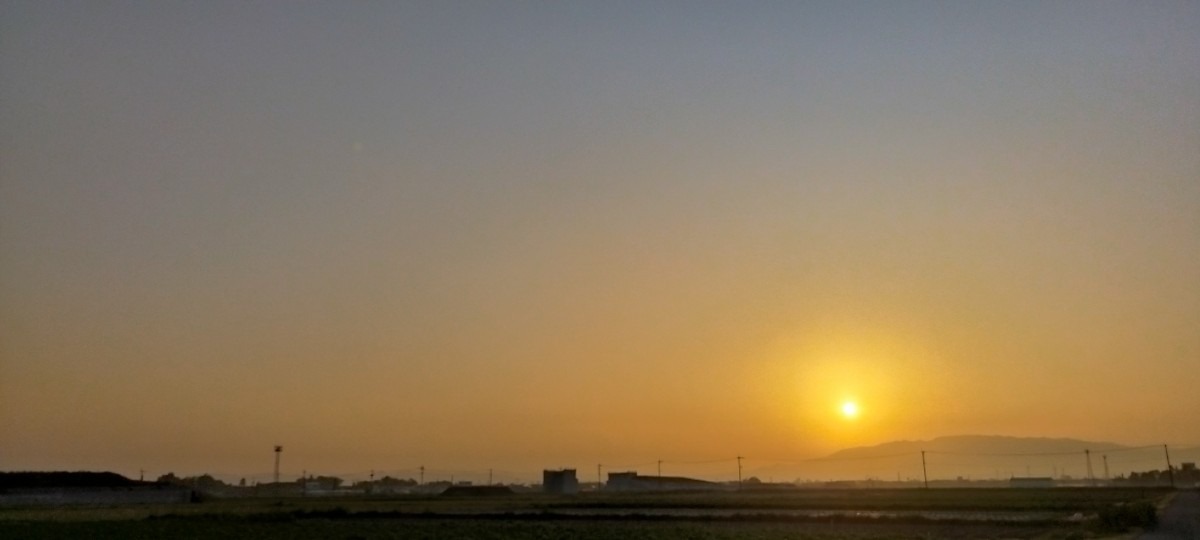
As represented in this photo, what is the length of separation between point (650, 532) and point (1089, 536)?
15.9 metres

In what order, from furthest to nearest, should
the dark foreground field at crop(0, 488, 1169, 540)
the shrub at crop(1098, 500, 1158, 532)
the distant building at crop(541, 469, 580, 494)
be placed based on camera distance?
1. the distant building at crop(541, 469, 580, 494)
2. the dark foreground field at crop(0, 488, 1169, 540)
3. the shrub at crop(1098, 500, 1158, 532)

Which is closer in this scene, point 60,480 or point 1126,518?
point 1126,518

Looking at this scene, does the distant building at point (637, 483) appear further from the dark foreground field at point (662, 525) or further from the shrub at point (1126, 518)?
the shrub at point (1126, 518)

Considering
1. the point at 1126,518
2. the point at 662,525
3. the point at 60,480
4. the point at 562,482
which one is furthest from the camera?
the point at 562,482

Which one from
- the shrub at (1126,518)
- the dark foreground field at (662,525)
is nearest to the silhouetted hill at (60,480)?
the dark foreground field at (662,525)

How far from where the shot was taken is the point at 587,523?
4366 cm

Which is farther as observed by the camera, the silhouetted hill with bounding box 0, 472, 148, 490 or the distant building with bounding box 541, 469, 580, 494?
the distant building with bounding box 541, 469, 580, 494

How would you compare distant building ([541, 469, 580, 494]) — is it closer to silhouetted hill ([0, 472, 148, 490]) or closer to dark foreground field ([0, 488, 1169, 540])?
silhouetted hill ([0, 472, 148, 490])

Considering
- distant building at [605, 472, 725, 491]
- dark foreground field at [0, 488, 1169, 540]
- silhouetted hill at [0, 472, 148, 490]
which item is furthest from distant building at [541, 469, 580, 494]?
dark foreground field at [0, 488, 1169, 540]

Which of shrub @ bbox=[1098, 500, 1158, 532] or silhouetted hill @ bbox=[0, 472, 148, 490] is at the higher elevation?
silhouetted hill @ bbox=[0, 472, 148, 490]

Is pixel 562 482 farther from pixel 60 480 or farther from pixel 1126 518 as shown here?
pixel 1126 518

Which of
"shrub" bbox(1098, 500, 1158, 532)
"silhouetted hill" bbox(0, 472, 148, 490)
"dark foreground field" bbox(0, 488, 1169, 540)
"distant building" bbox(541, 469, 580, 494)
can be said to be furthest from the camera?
"distant building" bbox(541, 469, 580, 494)

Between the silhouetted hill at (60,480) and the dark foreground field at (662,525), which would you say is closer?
the dark foreground field at (662,525)

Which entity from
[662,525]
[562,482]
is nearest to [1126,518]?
[662,525]
